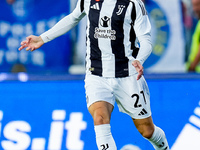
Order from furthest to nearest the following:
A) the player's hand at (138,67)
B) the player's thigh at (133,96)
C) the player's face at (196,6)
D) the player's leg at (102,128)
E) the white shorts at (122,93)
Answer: the player's face at (196,6) < the player's thigh at (133,96) < the white shorts at (122,93) < the player's leg at (102,128) < the player's hand at (138,67)

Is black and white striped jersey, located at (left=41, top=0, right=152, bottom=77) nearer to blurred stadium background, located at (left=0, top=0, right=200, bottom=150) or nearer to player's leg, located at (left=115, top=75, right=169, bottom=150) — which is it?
player's leg, located at (left=115, top=75, right=169, bottom=150)

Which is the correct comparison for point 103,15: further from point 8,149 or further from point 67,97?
point 8,149

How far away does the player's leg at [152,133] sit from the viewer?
21.3ft

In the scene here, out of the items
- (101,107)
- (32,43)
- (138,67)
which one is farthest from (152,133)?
(32,43)

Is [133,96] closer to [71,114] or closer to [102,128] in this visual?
[102,128]

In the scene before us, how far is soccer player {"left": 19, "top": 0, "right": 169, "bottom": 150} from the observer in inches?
242

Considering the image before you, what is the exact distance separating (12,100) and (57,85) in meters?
0.54

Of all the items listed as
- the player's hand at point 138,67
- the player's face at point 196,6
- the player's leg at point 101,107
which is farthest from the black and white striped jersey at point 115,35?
the player's face at point 196,6

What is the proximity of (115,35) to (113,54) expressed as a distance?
196mm

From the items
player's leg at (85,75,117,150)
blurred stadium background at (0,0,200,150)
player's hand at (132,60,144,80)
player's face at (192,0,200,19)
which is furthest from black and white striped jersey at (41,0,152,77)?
player's face at (192,0,200,19)

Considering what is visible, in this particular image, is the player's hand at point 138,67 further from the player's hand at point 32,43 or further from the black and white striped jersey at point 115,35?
the player's hand at point 32,43

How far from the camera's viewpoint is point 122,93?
638 centimetres

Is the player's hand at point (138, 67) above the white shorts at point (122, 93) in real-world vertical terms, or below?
above

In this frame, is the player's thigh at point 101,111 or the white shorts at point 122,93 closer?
the player's thigh at point 101,111
